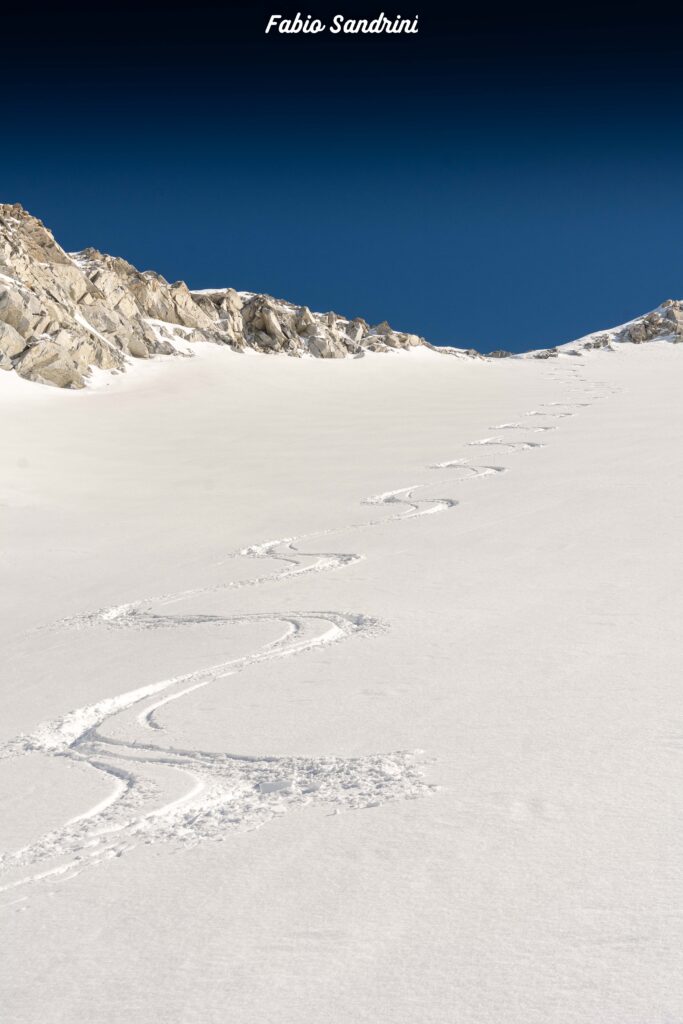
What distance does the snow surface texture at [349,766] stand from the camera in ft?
8.95

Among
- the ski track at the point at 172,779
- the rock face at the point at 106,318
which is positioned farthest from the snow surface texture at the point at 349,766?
the rock face at the point at 106,318

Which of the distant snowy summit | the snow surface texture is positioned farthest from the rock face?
the snow surface texture

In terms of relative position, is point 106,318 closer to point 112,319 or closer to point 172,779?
point 112,319

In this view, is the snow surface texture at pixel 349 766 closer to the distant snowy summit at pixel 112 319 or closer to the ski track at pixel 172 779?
the ski track at pixel 172 779

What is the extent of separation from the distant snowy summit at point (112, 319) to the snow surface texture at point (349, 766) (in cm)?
1931

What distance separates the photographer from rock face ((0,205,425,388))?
29219 millimetres

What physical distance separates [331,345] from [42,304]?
18897 millimetres

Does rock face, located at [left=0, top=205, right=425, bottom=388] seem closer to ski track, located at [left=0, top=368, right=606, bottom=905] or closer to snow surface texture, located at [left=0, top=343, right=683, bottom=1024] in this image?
snow surface texture, located at [left=0, top=343, right=683, bottom=1024]

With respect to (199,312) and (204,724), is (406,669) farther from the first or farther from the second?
(199,312)

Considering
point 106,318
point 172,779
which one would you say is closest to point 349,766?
point 172,779

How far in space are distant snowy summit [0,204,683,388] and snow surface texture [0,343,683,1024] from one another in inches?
760

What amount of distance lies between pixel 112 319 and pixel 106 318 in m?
0.26

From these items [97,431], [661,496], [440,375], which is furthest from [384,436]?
[440,375]

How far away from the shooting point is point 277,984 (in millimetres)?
2695
